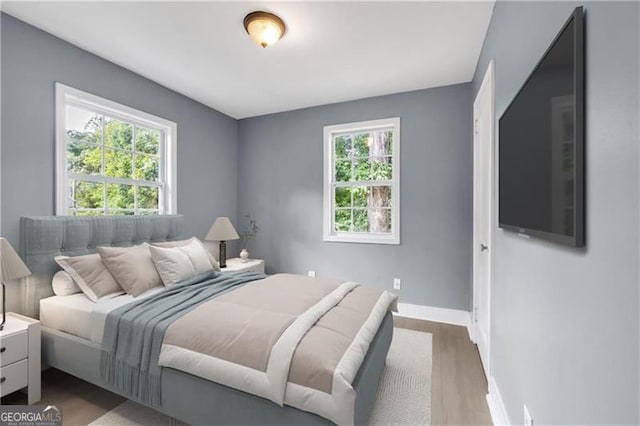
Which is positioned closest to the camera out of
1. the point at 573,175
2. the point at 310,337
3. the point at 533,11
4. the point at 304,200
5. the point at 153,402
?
the point at 573,175

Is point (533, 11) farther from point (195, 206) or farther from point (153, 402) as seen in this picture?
point (195, 206)

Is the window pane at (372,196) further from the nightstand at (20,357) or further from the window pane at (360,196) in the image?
the nightstand at (20,357)

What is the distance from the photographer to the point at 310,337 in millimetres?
1498

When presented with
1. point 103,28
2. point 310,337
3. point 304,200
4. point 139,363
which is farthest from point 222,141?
point 310,337

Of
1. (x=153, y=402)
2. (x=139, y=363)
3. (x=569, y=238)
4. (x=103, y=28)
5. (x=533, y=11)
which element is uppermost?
(x=103, y=28)

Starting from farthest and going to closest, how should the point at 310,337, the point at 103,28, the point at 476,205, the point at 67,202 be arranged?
1. the point at 476,205
2. the point at 67,202
3. the point at 103,28
4. the point at 310,337

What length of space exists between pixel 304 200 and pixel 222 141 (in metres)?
1.48

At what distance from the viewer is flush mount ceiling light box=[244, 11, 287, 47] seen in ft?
6.84

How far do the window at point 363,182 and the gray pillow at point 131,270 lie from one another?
7.04ft

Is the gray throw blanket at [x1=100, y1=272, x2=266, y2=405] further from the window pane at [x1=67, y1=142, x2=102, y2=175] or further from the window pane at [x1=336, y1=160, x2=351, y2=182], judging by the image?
the window pane at [x1=336, y1=160, x2=351, y2=182]

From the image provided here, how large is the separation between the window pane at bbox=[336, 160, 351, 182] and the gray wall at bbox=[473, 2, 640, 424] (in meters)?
2.65

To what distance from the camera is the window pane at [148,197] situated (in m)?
3.20

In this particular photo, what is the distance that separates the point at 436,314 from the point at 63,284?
355 cm

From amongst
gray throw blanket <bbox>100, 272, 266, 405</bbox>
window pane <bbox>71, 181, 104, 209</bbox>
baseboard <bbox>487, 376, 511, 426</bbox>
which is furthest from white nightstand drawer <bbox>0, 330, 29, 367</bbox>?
baseboard <bbox>487, 376, 511, 426</bbox>
